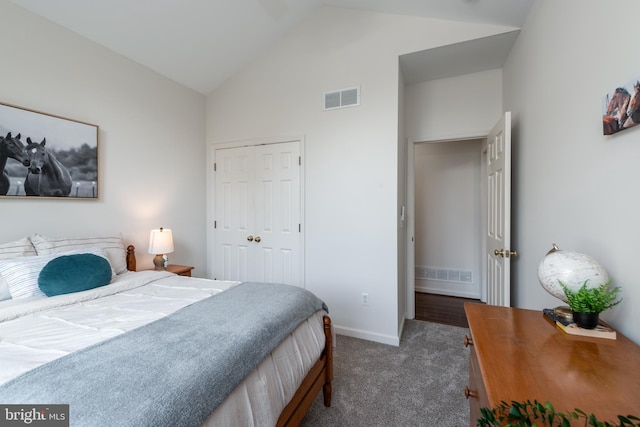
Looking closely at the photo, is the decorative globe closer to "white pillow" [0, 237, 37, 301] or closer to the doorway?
the doorway

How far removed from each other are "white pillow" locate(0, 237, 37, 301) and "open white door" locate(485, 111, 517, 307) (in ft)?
11.1

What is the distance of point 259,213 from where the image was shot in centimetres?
328

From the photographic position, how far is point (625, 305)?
98 cm

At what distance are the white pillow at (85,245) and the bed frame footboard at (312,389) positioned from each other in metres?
1.84

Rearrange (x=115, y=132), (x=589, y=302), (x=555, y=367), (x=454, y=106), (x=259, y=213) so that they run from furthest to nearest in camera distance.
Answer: (x=259, y=213) < (x=454, y=106) < (x=115, y=132) < (x=589, y=302) < (x=555, y=367)

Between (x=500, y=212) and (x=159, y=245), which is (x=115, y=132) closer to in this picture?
(x=159, y=245)

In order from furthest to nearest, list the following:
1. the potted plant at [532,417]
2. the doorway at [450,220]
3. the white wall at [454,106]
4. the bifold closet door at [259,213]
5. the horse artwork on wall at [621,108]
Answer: the doorway at [450,220]
the bifold closet door at [259,213]
the white wall at [454,106]
the horse artwork on wall at [621,108]
the potted plant at [532,417]

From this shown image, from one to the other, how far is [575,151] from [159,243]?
3.22m

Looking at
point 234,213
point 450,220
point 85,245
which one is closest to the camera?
point 85,245

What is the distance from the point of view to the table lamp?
2.67 meters

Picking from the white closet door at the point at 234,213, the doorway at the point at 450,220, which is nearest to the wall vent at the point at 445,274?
the doorway at the point at 450,220

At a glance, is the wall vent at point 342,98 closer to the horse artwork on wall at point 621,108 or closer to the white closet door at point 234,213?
the white closet door at point 234,213

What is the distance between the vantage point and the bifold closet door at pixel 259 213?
10.2 ft

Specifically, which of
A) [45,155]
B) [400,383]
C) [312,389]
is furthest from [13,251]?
[400,383]
